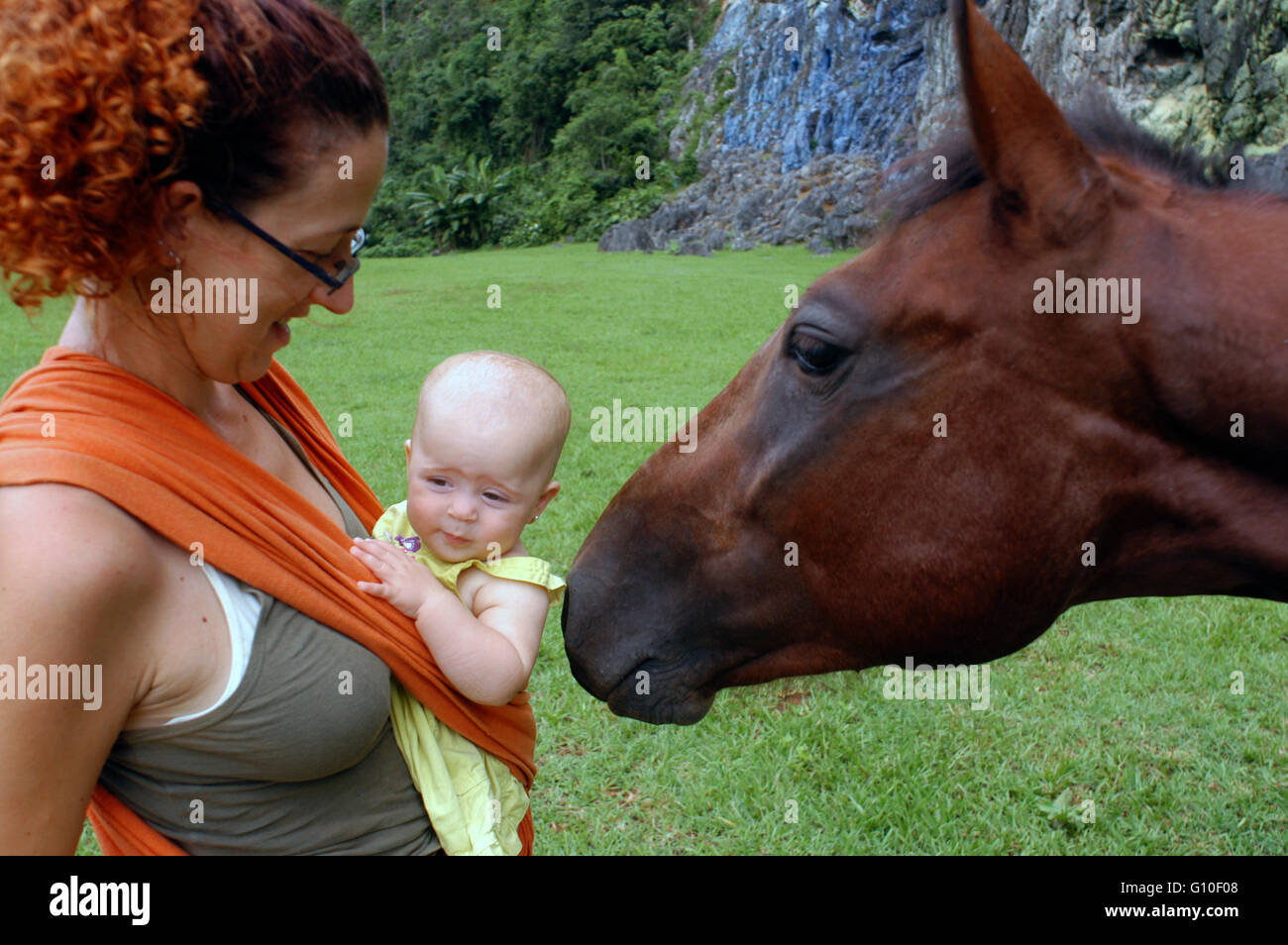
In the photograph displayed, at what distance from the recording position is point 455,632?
164 cm

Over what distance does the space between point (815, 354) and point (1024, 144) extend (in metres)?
0.49

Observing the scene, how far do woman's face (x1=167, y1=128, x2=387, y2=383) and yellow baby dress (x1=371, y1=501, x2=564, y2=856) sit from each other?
1.79 feet

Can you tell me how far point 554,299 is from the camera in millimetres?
16406

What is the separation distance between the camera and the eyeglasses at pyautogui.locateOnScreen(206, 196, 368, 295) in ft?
4.49

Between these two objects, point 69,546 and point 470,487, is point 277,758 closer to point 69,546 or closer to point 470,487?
point 69,546

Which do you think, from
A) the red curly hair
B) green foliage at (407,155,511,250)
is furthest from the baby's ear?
green foliage at (407,155,511,250)

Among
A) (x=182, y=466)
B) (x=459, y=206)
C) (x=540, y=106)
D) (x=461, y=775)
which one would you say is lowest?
(x=461, y=775)

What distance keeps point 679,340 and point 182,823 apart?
1087cm

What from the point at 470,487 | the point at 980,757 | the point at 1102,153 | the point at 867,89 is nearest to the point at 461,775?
the point at 470,487

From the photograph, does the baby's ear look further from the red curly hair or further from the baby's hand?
the red curly hair
